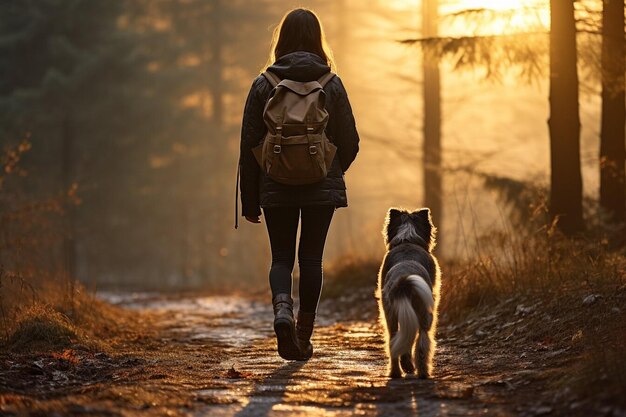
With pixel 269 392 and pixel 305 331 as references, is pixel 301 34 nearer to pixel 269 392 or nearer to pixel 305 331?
pixel 305 331

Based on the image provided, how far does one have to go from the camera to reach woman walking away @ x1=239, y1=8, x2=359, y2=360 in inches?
241

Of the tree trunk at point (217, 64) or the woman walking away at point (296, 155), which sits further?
the tree trunk at point (217, 64)

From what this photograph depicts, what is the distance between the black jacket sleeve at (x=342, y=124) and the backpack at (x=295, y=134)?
229 millimetres

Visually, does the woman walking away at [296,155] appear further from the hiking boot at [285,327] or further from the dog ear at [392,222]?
the dog ear at [392,222]

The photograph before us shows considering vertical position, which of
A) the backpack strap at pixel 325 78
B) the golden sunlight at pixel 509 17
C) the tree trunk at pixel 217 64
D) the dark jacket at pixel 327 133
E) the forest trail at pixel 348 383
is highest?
the tree trunk at pixel 217 64

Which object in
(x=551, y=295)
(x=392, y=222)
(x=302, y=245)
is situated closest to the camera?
(x=302, y=245)

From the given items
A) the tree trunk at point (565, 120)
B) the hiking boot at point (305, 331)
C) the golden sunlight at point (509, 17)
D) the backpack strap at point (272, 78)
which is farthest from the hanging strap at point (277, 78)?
the golden sunlight at point (509, 17)

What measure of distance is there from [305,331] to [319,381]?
47.6 inches

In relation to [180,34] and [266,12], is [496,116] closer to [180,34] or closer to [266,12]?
[266,12]

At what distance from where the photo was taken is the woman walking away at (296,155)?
6.13m

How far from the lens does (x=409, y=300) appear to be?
5.52m

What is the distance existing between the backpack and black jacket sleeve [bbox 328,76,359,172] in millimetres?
229

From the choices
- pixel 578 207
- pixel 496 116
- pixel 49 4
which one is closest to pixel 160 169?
pixel 49 4

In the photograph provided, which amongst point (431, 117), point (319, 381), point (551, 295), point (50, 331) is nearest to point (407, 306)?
point (319, 381)
